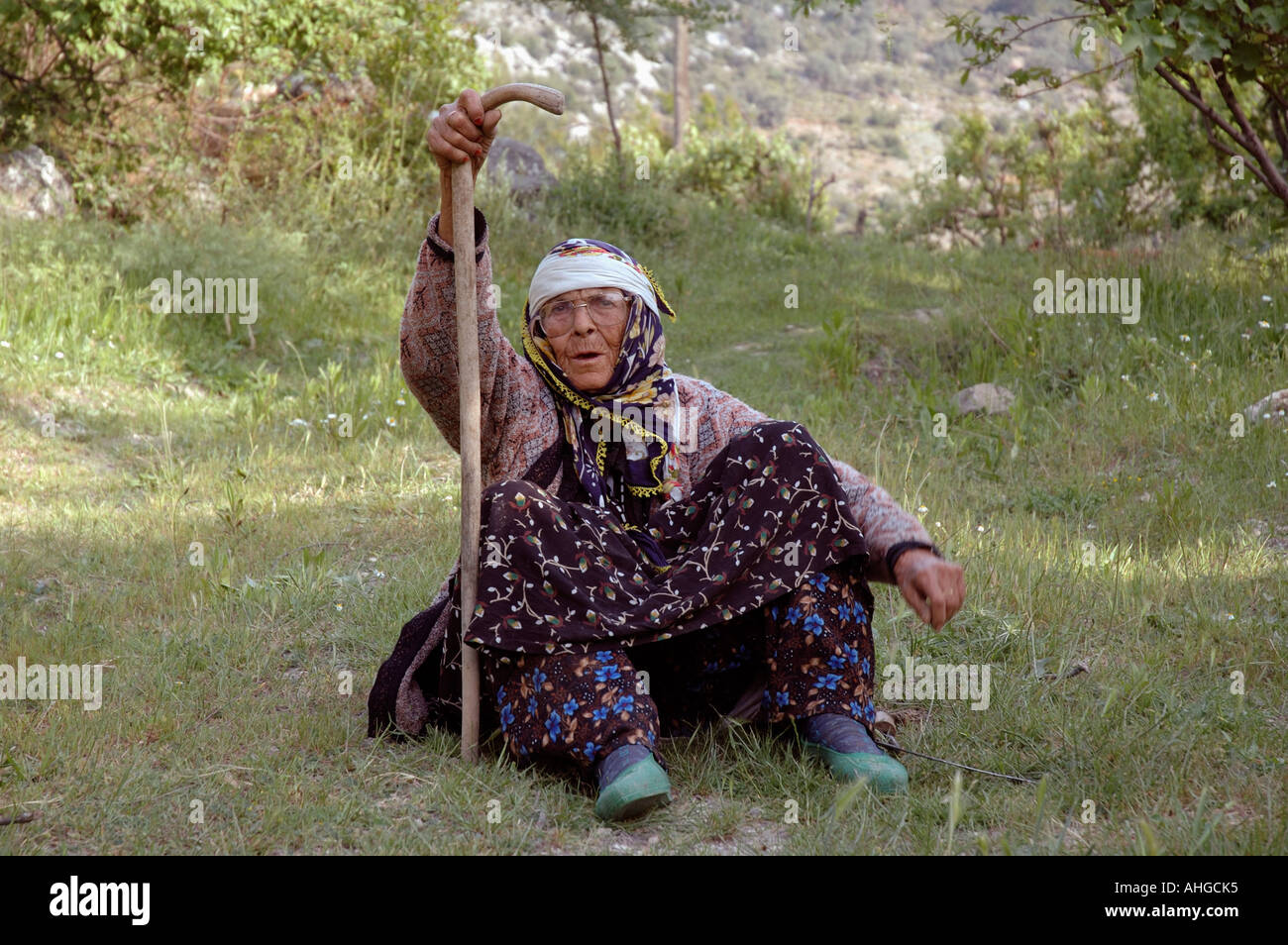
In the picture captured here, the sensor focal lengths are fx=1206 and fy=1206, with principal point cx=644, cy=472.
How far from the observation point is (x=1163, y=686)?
9.58 ft

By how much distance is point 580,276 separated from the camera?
108 inches

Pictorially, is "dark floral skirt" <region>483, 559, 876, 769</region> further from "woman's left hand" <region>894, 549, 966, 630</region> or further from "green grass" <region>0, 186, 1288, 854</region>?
"woman's left hand" <region>894, 549, 966, 630</region>

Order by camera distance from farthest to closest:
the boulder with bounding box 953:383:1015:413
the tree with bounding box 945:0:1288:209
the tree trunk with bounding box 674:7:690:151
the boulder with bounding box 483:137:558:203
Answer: the tree trunk with bounding box 674:7:690:151 < the boulder with bounding box 483:137:558:203 < the boulder with bounding box 953:383:1015:413 < the tree with bounding box 945:0:1288:209

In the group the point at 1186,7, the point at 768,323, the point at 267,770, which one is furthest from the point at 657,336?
the point at 768,323

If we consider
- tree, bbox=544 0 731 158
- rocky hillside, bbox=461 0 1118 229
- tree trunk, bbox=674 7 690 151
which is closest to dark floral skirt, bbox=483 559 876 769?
tree, bbox=544 0 731 158

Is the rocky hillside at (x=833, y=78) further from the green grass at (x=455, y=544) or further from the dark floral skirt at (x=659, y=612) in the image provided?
the dark floral skirt at (x=659, y=612)

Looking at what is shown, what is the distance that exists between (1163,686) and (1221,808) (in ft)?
2.16

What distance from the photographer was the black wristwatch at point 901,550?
2.43 meters

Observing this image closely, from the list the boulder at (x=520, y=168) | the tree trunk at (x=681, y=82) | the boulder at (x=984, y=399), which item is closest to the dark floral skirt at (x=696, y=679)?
the boulder at (x=984, y=399)

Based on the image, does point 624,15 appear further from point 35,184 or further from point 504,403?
point 504,403

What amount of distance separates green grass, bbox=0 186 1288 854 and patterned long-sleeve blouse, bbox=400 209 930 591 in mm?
553

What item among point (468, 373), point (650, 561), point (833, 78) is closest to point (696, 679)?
point (650, 561)

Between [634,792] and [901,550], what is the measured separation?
0.72 meters

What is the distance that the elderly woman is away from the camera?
2398 millimetres
